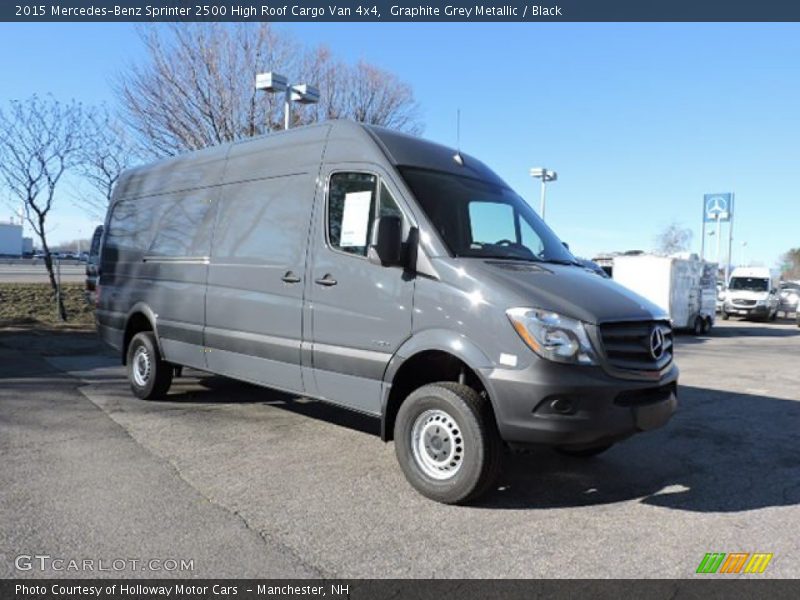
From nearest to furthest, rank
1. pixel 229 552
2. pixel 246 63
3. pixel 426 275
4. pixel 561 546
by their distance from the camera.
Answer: pixel 229 552, pixel 561 546, pixel 426 275, pixel 246 63

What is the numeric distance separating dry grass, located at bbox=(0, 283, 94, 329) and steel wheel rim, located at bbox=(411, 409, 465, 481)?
1235 cm

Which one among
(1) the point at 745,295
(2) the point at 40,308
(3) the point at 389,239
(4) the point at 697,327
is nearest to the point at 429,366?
(3) the point at 389,239

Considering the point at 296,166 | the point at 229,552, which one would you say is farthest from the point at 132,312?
the point at 229,552

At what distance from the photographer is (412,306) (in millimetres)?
4656

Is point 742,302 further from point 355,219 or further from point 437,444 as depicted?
point 437,444

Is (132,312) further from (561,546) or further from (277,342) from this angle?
(561,546)

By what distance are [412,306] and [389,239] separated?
20.5 inches

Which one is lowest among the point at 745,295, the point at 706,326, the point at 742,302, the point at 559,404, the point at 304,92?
the point at 706,326

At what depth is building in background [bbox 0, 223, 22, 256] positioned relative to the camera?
217 ft

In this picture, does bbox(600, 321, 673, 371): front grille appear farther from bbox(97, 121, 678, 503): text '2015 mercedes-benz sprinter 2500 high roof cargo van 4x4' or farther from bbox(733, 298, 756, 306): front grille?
bbox(733, 298, 756, 306): front grille

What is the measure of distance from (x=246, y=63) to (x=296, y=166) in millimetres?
14907

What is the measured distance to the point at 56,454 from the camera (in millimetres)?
5324

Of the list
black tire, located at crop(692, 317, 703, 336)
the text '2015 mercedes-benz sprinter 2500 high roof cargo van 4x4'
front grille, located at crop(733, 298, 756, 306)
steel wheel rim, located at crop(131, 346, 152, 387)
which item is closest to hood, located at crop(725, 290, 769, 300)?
front grille, located at crop(733, 298, 756, 306)

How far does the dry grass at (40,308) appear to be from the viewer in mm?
14633
